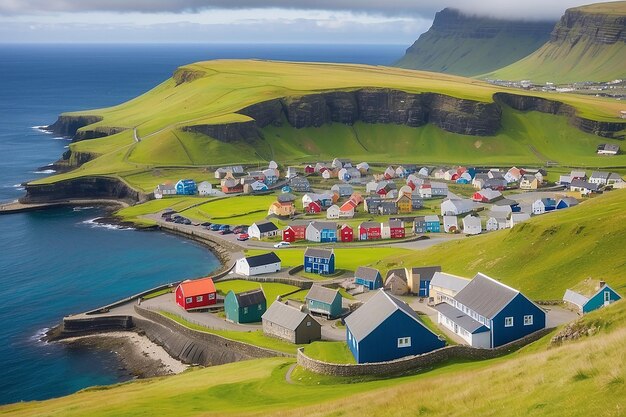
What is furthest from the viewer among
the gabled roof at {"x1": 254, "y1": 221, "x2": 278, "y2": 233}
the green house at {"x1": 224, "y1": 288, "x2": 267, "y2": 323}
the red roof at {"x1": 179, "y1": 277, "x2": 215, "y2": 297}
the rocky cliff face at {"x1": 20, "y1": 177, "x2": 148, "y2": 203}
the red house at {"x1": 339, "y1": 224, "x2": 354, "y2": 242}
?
the rocky cliff face at {"x1": 20, "y1": 177, "x2": 148, "y2": 203}

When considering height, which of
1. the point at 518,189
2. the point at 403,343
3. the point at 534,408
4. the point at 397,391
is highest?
the point at 534,408

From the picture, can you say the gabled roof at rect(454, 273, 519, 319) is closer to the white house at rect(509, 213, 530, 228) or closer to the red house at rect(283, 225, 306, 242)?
the red house at rect(283, 225, 306, 242)

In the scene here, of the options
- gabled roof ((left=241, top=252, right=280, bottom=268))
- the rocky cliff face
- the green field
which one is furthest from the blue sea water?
the green field

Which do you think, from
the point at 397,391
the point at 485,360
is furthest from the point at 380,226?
the point at 397,391

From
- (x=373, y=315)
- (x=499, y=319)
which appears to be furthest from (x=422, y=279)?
(x=499, y=319)

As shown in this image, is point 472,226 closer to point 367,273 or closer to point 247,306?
point 367,273

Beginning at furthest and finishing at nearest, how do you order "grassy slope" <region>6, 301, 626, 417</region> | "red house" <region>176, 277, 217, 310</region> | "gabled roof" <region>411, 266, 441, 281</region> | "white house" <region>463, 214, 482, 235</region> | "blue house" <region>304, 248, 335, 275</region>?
"white house" <region>463, 214, 482, 235</region>, "blue house" <region>304, 248, 335, 275</region>, "red house" <region>176, 277, 217, 310</region>, "gabled roof" <region>411, 266, 441, 281</region>, "grassy slope" <region>6, 301, 626, 417</region>

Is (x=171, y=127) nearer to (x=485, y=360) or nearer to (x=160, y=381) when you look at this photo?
(x=160, y=381)

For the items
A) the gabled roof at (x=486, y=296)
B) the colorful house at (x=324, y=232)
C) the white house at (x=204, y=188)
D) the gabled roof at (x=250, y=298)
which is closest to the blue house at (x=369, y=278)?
the gabled roof at (x=250, y=298)
